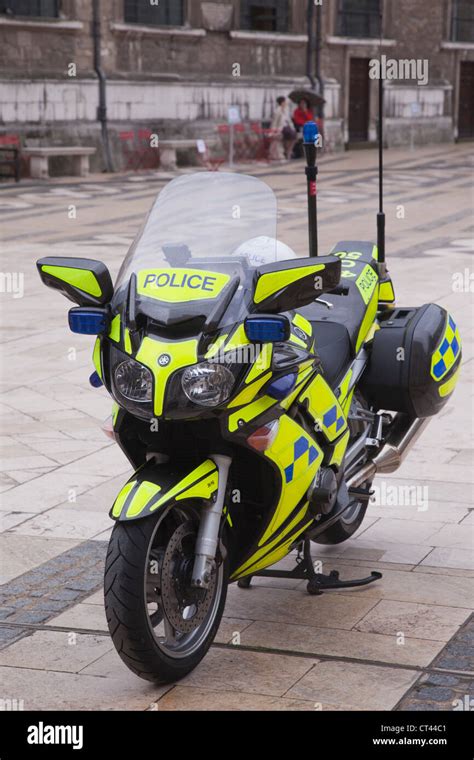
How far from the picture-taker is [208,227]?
4145 mm

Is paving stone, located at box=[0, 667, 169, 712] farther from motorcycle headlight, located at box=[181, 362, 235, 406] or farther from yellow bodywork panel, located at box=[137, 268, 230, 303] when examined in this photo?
yellow bodywork panel, located at box=[137, 268, 230, 303]

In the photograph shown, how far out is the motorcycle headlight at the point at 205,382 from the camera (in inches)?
144

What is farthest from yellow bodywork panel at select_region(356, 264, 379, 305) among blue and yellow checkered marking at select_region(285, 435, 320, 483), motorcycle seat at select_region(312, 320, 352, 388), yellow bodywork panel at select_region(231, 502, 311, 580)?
yellow bodywork panel at select_region(231, 502, 311, 580)

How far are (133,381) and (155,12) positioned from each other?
24.1 metres

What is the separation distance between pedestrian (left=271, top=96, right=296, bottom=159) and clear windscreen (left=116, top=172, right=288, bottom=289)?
2392 cm

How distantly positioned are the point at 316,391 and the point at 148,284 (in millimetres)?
746

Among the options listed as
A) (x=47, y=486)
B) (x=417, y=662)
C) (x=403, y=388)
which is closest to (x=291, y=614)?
(x=417, y=662)

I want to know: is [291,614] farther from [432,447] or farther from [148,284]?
[432,447]

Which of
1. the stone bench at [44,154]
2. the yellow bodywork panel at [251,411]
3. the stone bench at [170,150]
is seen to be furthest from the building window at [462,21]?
the yellow bodywork panel at [251,411]

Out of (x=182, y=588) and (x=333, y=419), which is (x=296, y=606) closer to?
(x=333, y=419)

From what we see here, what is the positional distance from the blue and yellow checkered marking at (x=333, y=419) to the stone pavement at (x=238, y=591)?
651mm

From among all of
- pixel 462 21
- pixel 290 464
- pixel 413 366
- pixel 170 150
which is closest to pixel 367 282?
pixel 413 366

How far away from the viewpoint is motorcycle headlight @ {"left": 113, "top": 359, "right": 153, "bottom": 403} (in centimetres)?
369
